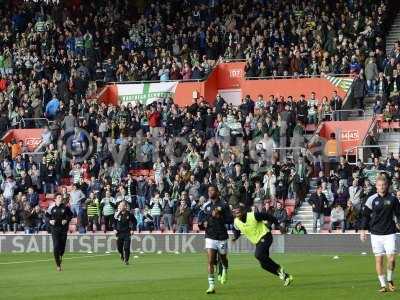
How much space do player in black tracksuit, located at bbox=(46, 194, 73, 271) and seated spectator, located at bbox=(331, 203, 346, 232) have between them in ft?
33.8

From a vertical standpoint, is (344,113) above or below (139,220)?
above

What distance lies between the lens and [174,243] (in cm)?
3581

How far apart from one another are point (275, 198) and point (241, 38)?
35.6 ft

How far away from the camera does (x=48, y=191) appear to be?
42.4 m

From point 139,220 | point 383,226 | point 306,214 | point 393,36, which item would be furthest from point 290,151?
point 383,226

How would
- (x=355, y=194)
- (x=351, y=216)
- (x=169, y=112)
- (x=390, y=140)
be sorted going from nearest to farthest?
(x=351, y=216) → (x=355, y=194) → (x=390, y=140) → (x=169, y=112)

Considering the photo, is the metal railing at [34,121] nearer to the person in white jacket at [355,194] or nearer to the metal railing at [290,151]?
the metal railing at [290,151]

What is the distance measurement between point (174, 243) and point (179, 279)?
13.0 meters

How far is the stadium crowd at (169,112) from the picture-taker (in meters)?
37.0

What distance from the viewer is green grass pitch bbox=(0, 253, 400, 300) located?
18.8 m

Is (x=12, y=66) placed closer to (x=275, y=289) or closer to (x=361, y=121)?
(x=361, y=121)

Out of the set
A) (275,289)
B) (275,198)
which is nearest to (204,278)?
(275,289)

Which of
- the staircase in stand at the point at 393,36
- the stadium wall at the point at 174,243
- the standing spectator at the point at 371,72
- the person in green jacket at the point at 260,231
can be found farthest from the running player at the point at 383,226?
the staircase in stand at the point at 393,36

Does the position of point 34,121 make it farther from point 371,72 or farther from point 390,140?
point 390,140
